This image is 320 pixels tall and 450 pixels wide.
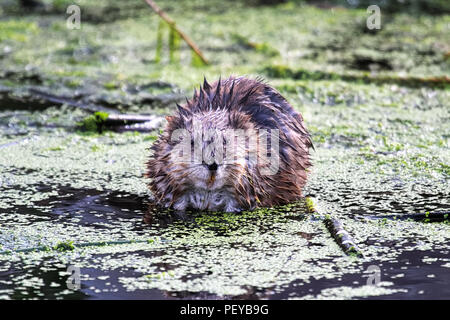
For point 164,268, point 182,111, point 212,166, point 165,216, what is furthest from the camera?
point 182,111

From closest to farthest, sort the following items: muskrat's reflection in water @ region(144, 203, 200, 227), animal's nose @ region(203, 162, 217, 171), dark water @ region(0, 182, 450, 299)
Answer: dark water @ region(0, 182, 450, 299)
animal's nose @ region(203, 162, 217, 171)
muskrat's reflection in water @ region(144, 203, 200, 227)

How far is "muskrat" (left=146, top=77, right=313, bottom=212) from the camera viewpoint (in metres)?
4.34

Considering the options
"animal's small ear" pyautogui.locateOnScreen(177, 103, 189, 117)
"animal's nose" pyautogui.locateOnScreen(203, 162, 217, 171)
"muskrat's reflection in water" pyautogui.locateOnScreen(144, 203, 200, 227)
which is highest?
"animal's small ear" pyautogui.locateOnScreen(177, 103, 189, 117)

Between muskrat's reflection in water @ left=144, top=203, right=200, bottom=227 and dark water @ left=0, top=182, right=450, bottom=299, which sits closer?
dark water @ left=0, top=182, right=450, bottom=299

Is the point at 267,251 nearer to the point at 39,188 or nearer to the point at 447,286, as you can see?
the point at 447,286

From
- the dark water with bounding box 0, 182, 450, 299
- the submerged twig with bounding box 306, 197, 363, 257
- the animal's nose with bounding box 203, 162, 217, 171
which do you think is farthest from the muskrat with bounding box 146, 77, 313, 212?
the submerged twig with bounding box 306, 197, 363, 257

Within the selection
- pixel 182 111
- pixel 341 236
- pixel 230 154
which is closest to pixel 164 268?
pixel 230 154

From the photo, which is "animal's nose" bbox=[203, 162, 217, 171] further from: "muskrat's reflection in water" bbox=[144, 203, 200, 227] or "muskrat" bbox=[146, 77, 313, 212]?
"muskrat's reflection in water" bbox=[144, 203, 200, 227]

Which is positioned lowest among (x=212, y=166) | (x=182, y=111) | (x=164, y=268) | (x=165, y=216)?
(x=164, y=268)

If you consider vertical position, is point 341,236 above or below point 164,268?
above

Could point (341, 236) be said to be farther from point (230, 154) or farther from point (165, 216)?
point (165, 216)

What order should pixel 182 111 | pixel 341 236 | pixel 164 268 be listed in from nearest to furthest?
pixel 164 268 → pixel 341 236 → pixel 182 111

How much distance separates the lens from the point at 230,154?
4.33 metres

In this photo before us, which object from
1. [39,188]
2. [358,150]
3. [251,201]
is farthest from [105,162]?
[358,150]
